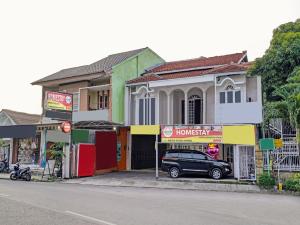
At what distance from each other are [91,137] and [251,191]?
1185cm

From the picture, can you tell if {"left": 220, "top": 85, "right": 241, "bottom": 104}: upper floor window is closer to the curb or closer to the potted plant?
the curb

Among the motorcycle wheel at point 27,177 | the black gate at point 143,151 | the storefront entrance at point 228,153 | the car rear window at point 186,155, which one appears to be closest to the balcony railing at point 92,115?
the black gate at point 143,151

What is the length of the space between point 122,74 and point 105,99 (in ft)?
8.83

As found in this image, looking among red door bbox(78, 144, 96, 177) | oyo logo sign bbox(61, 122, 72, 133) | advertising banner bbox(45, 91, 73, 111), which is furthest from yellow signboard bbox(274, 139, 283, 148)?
advertising banner bbox(45, 91, 73, 111)

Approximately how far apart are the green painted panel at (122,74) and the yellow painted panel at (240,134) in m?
10.3

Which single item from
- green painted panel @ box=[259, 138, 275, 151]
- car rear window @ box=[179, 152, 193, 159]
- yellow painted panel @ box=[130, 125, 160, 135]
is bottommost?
car rear window @ box=[179, 152, 193, 159]

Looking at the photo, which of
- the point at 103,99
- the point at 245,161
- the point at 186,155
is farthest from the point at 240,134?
the point at 103,99

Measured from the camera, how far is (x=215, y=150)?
940 inches

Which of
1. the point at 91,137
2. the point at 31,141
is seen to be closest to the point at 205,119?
the point at 91,137

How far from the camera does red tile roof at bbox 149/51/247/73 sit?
2672 cm

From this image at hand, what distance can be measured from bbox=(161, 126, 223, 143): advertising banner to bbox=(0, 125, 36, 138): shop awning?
35.9ft

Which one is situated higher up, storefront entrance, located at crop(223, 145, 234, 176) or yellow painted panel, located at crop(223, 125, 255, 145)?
yellow painted panel, located at crop(223, 125, 255, 145)

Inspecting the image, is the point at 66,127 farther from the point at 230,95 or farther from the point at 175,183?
the point at 230,95

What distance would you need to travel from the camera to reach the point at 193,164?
20.9 metres
